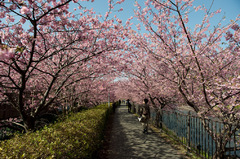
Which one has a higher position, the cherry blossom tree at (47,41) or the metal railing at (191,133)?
the cherry blossom tree at (47,41)

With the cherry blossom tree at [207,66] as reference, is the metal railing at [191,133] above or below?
below

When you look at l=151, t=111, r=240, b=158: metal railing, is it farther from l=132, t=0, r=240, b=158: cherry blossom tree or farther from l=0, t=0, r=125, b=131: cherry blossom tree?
l=0, t=0, r=125, b=131: cherry blossom tree

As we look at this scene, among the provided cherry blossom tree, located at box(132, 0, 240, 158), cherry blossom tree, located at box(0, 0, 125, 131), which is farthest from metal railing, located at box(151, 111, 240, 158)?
cherry blossom tree, located at box(0, 0, 125, 131)

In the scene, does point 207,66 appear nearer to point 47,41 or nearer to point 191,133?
point 191,133

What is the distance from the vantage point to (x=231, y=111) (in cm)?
418

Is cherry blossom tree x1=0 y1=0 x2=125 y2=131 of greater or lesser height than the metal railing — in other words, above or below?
above

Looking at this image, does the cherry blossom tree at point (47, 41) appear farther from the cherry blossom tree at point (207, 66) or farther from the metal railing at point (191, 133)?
the metal railing at point (191, 133)

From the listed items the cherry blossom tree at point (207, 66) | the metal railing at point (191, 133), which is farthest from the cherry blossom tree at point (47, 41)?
the metal railing at point (191, 133)

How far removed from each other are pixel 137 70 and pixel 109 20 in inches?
208

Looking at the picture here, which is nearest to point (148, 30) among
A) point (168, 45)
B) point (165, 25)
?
point (165, 25)

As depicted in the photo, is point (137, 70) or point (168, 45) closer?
point (168, 45)

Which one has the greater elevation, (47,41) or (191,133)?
(47,41)

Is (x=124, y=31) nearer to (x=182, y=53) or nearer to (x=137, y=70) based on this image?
(x=182, y=53)

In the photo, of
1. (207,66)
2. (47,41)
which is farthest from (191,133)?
(47,41)
